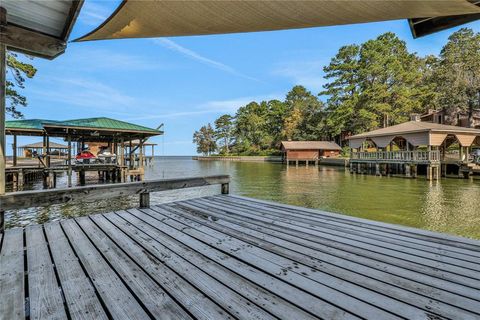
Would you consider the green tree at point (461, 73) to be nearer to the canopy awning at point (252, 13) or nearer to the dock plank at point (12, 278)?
the canopy awning at point (252, 13)

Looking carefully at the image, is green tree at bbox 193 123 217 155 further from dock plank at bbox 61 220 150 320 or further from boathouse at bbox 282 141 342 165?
dock plank at bbox 61 220 150 320

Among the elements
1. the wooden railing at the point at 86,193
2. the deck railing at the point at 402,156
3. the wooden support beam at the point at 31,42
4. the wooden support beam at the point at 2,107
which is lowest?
the wooden railing at the point at 86,193

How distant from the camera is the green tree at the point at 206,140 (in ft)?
253

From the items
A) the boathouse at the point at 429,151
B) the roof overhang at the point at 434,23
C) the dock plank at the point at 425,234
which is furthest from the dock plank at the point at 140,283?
the boathouse at the point at 429,151

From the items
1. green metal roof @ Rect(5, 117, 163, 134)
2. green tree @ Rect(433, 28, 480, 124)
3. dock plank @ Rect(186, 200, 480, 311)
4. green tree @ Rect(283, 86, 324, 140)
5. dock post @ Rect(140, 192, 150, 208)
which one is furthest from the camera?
green tree @ Rect(283, 86, 324, 140)

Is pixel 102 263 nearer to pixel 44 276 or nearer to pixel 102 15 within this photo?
pixel 44 276

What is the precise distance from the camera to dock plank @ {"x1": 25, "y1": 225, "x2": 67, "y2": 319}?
1.42 meters

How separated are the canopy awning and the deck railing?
69.1 ft

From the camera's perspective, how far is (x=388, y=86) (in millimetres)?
35375

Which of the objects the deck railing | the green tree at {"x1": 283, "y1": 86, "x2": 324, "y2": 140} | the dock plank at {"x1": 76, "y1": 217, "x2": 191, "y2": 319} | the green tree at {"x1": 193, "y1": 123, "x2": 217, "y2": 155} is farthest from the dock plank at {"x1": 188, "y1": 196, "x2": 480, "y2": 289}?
the green tree at {"x1": 193, "y1": 123, "x2": 217, "y2": 155}

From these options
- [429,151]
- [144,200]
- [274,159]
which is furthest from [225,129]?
[144,200]

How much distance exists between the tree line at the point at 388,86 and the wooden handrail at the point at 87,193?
111 feet

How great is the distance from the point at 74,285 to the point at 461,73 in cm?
4192

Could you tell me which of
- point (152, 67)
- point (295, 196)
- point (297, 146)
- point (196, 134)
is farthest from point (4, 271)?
point (196, 134)
